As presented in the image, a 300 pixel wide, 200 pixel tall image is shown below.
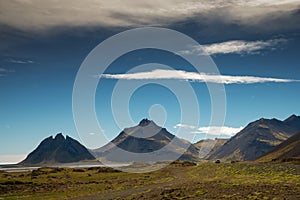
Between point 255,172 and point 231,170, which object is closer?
point 255,172

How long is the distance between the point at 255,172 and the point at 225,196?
40.3 meters

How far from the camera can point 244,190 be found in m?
59.5

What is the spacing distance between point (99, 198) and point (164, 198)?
62.8ft

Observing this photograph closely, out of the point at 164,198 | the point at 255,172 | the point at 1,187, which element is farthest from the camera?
the point at 1,187

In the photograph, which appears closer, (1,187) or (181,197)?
(181,197)

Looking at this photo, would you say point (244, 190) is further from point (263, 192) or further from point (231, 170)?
point (231, 170)

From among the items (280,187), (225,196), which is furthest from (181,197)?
(280,187)

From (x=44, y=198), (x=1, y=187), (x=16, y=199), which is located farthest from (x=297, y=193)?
(x=1, y=187)

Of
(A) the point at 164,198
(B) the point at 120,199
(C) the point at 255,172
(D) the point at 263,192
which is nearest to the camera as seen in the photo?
(D) the point at 263,192

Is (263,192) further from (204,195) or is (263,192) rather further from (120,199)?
(120,199)

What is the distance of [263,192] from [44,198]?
51347 millimetres

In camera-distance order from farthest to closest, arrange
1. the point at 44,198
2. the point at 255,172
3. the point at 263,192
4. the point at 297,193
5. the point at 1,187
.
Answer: the point at 1,187, the point at 255,172, the point at 44,198, the point at 263,192, the point at 297,193

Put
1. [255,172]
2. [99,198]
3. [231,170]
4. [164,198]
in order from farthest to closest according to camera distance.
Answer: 1. [231,170]
2. [255,172]
3. [99,198]
4. [164,198]

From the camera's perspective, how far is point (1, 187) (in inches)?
4365
